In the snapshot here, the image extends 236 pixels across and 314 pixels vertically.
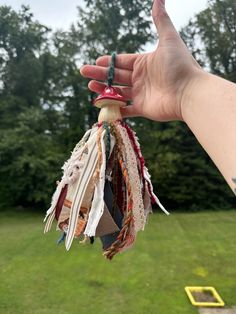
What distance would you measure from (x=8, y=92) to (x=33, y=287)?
8.38m

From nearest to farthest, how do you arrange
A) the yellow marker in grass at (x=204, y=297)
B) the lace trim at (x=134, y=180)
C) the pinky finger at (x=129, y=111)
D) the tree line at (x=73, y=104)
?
the lace trim at (x=134, y=180), the pinky finger at (x=129, y=111), the yellow marker in grass at (x=204, y=297), the tree line at (x=73, y=104)

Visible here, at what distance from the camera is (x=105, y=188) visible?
A: 1.01 m

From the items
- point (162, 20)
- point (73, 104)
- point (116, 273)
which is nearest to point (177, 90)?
point (162, 20)

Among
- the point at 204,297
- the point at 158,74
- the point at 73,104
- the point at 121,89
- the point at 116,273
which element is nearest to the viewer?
the point at 158,74

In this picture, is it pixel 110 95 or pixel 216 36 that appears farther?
pixel 216 36

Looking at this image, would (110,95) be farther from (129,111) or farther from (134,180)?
(134,180)

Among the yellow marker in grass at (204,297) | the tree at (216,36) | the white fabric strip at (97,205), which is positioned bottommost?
the yellow marker in grass at (204,297)

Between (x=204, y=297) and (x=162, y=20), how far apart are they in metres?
3.70

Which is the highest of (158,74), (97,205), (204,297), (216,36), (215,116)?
(216,36)

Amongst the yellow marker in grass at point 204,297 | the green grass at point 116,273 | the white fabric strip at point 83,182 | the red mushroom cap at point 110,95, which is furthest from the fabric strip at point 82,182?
the yellow marker in grass at point 204,297

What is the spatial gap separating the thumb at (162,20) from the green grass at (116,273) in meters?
3.27

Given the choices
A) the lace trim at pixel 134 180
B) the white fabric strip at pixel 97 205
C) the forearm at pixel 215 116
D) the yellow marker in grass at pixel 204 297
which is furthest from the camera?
the yellow marker in grass at pixel 204 297

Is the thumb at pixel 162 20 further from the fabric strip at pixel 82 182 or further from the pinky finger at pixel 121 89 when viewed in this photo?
the fabric strip at pixel 82 182

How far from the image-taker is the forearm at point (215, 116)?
0.79 m
